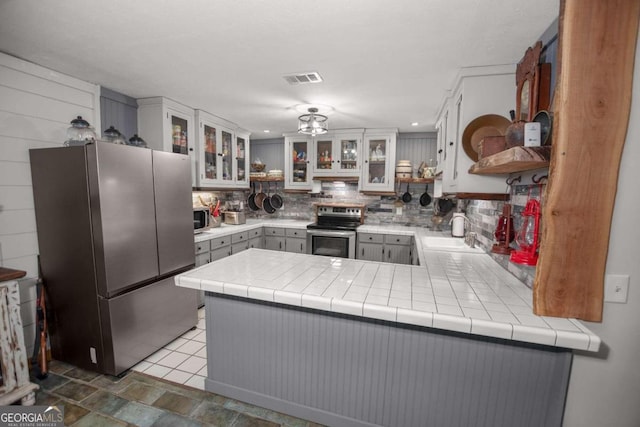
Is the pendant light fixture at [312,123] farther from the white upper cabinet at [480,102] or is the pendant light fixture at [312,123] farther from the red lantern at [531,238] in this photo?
the red lantern at [531,238]

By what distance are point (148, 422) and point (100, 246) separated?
47.5 inches

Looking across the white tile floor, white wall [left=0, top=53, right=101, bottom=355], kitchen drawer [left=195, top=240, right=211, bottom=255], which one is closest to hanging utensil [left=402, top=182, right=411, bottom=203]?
kitchen drawer [left=195, top=240, right=211, bottom=255]

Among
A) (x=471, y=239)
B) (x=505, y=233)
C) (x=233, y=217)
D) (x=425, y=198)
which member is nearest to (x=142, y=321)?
(x=233, y=217)

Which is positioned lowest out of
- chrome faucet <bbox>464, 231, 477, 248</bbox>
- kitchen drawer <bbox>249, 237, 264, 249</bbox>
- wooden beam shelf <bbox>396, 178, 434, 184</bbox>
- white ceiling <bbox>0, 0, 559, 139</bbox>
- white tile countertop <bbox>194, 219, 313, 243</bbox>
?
kitchen drawer <bbox>249, 237, 264, 249</bbox>

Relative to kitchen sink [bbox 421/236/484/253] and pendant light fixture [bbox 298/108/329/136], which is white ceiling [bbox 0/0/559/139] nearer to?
pendant light fixture [bbox 298/108/329/136]

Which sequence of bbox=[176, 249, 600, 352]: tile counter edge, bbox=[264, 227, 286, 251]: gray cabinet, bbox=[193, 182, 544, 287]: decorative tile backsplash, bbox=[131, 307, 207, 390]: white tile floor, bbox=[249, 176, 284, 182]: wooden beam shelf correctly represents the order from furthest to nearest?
bbox=[249, 176, 284, 182]: wooden beam shelf → bbox=[264, 227, 286, 251]: gray cabinet → bbox=[193, 182, 544, 287]: decorative tile backsplash → bbox=[131, 307, 207, 390]: white tile floor → bbox=[176, 249, 600, 352]: tile counter edge

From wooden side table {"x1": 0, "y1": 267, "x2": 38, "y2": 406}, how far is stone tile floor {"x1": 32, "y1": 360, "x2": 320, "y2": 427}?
18 cm

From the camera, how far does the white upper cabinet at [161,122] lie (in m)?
2.91

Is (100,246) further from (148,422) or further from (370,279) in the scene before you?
(370,279)

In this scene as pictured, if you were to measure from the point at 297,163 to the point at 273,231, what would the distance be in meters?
1.20

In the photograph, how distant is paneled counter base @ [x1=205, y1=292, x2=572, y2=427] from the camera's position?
1326 mm

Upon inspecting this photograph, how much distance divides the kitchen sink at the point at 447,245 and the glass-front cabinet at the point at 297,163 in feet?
6.96

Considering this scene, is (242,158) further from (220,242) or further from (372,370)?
(372,370)

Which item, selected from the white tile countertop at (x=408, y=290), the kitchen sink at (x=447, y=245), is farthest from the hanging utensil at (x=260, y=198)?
the kitchen sink at (x=447, y=245)
